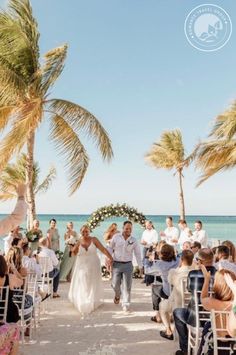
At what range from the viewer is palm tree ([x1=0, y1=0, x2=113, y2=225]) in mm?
12328

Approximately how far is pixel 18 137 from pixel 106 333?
605 cm

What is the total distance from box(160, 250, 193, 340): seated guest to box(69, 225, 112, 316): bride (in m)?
2.38

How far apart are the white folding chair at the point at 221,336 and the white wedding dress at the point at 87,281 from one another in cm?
451

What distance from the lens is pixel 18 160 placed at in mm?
24953

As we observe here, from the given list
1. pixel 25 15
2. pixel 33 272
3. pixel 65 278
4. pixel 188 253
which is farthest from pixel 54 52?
pixel 188 253

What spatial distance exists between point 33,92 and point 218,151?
7.11 m

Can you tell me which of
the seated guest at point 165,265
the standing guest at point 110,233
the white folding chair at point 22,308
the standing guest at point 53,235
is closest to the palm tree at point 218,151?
the standing guest at point 110,233

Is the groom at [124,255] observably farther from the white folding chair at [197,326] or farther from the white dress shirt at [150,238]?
the white dress shirt at [150,238]

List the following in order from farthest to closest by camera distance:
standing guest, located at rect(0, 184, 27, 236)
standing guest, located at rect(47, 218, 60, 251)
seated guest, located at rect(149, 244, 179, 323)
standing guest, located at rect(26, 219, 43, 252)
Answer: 1. standing guest, located at rect(26, 219, 43, 252)
2. standing guest, located at rect(47, 218, 60, 251)
3. seated guest, located at rect(149, 244, 179, 323)
4. standing guest, located at rect(0, 184, 27, 236)

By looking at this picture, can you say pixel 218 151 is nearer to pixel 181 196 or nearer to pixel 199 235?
pixel 199 235

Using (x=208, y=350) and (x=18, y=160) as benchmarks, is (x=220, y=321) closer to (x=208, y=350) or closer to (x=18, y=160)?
(x=208, y=350)

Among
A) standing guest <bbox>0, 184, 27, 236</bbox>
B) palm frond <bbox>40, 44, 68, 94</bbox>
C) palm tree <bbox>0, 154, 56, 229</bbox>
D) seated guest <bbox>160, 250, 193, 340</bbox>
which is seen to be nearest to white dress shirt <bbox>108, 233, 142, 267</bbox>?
seated guest <bbox>160, 250, 193, 340</bbox>

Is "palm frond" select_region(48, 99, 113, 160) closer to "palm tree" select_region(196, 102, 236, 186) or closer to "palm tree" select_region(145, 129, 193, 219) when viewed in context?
"palm tree" select_region(196, 102, 236, 186)

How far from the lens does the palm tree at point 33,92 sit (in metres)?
12.3
